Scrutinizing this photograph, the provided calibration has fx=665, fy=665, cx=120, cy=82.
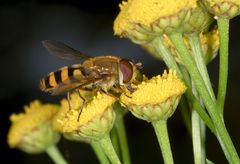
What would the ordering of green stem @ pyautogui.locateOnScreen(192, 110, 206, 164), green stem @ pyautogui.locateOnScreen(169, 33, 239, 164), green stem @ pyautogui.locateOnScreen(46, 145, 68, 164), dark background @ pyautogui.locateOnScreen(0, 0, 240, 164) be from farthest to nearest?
dark background @ pyautogui.locateOnScreen(0, 0, 240, 164) < green stem @ pyautogui.locateOnScreen(46, 145, 68, 164) < green stem @ pyautogui.locateOnScreen(192, 110, 206, 164) < green stem @ pyautogui.locateOnScreen(169, 33, 239, 164)

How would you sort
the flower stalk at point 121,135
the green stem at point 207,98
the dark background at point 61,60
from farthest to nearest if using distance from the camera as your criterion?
the dark background at point 61,60, the flower stalk at point 121,135, the green stem at point 207,98

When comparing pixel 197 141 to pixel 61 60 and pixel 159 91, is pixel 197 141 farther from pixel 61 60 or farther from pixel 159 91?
pixel 61 60

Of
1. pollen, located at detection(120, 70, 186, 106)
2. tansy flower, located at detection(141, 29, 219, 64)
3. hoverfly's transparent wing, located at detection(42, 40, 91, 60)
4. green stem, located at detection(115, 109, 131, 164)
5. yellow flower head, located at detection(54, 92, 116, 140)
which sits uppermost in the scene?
hoverfly's transparent wing, located at detection(42, 40, 91, 60)

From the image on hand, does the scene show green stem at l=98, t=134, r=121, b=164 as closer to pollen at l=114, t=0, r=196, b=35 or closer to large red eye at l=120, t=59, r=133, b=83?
large red eye at l=120, t=59, r=133, b=83

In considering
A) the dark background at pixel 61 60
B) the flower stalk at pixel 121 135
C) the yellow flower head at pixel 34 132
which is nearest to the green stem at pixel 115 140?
the flower stalk at pixel 121 135

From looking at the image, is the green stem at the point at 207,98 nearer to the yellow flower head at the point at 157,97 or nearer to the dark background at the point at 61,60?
the yellow flower head at the point at 157,97

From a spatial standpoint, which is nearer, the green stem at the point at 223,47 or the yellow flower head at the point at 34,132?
the green stem at the point at 223,47

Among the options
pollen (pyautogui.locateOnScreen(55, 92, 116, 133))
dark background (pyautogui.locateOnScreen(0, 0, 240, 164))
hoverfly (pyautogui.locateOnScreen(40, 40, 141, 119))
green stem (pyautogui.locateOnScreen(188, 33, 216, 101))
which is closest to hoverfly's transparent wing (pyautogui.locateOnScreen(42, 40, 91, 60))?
hoverfly (pyautogui.locateOnScreen(40, 40, 141, 119))

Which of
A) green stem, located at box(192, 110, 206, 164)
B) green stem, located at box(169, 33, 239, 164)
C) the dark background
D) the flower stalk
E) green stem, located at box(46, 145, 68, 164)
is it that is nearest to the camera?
green stem, located at box(169, 33, 239, 164)
